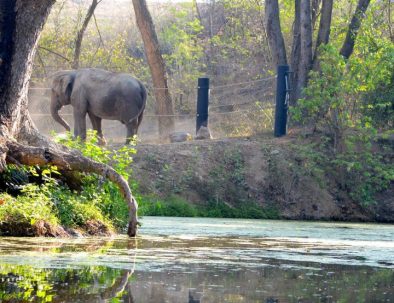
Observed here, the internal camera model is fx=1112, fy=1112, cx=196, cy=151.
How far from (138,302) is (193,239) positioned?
6.25 meters

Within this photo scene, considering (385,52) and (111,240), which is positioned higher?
(385,52)

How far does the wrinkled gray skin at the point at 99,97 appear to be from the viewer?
2575cm

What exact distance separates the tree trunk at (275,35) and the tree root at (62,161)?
13.5m

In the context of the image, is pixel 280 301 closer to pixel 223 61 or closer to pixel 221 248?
pixel 221 248

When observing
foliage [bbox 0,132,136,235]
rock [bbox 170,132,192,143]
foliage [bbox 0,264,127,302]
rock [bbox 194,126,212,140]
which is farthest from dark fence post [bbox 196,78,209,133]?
foliage [bbox 0,264,127,302]

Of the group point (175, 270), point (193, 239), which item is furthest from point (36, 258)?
point (193, 239)

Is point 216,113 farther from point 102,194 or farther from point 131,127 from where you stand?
point 102,194

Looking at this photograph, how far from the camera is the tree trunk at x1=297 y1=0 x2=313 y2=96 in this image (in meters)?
25.3

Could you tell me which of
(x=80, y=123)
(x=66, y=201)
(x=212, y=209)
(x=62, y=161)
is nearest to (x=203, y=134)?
(x=80, y=123)

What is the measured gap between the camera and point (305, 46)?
25.4 meters

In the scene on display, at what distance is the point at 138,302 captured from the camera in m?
6.88

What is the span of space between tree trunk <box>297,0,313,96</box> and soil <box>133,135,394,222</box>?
2340mm

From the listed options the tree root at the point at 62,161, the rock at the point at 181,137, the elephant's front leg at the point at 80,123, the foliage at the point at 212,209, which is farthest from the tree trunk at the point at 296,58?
the tree root at the point at 62,161

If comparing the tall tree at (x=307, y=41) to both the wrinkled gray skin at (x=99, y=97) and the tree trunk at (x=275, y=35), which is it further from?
the wrinkled gray skin at (x=99, y=97)
